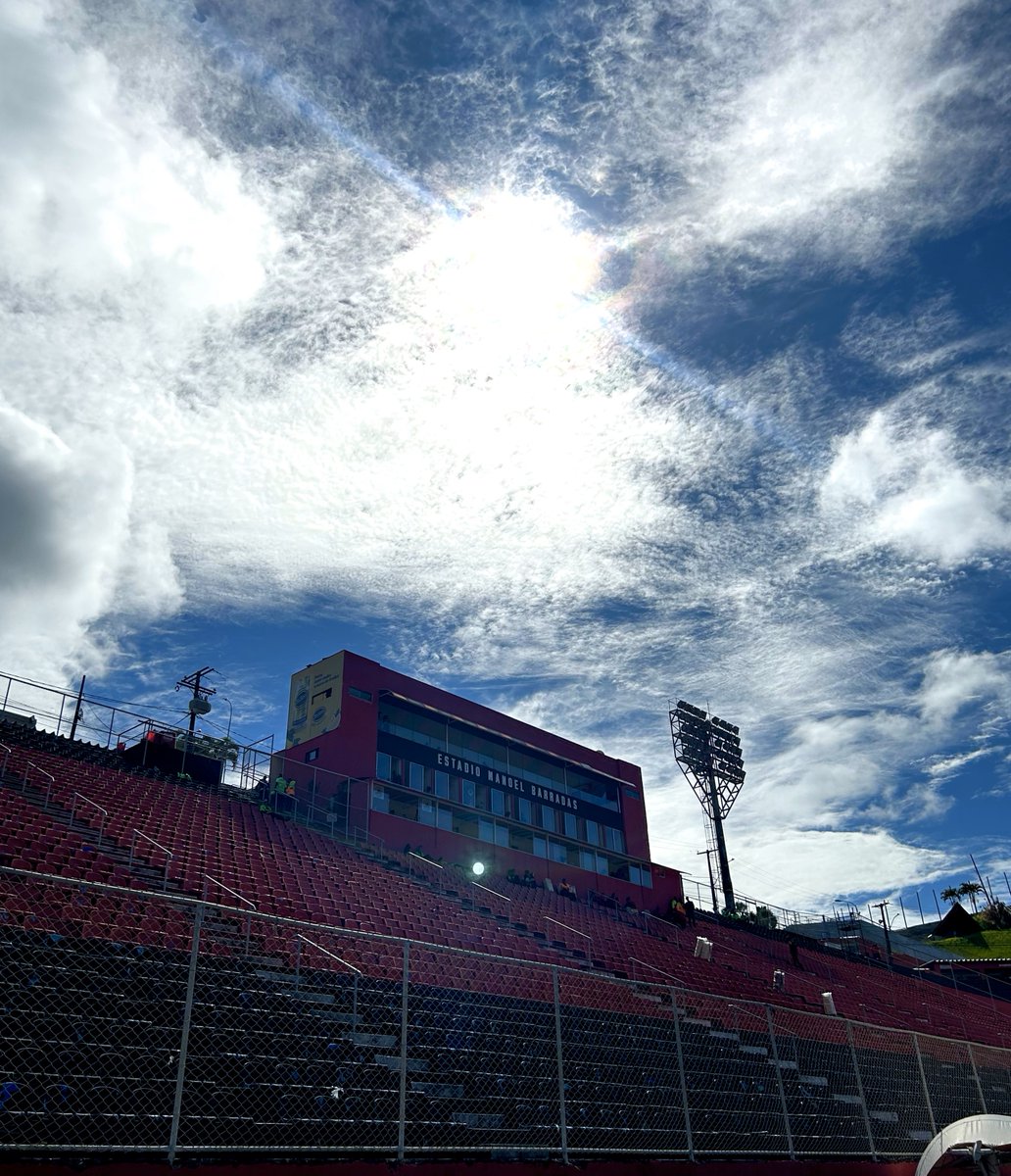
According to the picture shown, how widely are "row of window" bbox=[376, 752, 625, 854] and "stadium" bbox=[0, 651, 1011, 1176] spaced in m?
0.19

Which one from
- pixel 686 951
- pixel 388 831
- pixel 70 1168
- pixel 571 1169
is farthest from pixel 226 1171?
pixel 686 951

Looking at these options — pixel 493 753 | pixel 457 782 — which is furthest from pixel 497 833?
pixel 493 753

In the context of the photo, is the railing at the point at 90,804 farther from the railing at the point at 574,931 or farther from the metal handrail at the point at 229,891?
the railing at the point at 574,931

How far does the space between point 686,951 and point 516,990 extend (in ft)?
54.9

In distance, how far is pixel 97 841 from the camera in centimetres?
1424

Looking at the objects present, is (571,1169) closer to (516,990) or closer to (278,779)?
(516,990)

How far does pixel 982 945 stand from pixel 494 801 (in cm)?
4444

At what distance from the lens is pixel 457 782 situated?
30.7 meters

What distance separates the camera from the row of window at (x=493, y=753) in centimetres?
3009

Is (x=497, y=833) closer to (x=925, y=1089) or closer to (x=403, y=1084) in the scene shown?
(x=925, y=1089)

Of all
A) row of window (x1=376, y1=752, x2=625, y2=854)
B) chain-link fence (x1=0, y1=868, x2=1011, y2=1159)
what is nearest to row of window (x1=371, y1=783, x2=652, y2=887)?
row of window (x1=376, y1=752, x2=625, y2=854)

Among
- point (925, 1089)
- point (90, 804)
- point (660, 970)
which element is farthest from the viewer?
point (660, 970)

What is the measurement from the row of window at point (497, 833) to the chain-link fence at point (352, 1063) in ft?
51.1

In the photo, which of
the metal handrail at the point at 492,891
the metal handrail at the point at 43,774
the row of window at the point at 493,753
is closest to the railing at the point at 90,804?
the metal handrail at the point at 43,774
